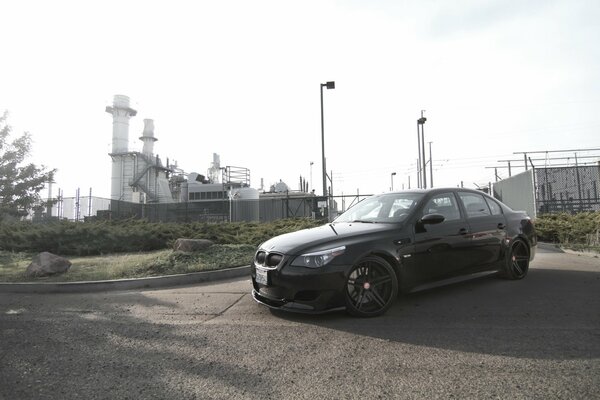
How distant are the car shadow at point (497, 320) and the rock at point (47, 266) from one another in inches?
232

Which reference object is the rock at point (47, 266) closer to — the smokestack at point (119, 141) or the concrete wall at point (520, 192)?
the concrete wall at point (520, 192)

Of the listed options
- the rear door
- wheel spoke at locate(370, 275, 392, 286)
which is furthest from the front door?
wheel spoke at locate(370, 275, 392, 286)

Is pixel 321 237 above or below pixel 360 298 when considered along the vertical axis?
above

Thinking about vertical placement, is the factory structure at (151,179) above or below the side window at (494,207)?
above

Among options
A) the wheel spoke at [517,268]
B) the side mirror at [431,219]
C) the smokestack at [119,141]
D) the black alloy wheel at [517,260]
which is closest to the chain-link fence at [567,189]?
the black alloy wheel at [517,260]

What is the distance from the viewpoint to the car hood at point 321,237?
4.80 m

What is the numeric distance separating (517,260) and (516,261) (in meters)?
0.03

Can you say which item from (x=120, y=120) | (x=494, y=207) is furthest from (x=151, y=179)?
(x=494, y=207)

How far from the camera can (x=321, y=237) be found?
501 cm

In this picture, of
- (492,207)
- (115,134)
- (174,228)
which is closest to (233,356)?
(492,207)

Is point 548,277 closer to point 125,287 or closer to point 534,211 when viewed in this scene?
point 125,287

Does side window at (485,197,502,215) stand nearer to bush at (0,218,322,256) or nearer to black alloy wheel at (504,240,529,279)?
black alloy wheel at (504,240,529,279)

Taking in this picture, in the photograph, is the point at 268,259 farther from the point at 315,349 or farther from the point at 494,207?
the point at 494,207

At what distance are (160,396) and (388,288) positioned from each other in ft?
9.40
